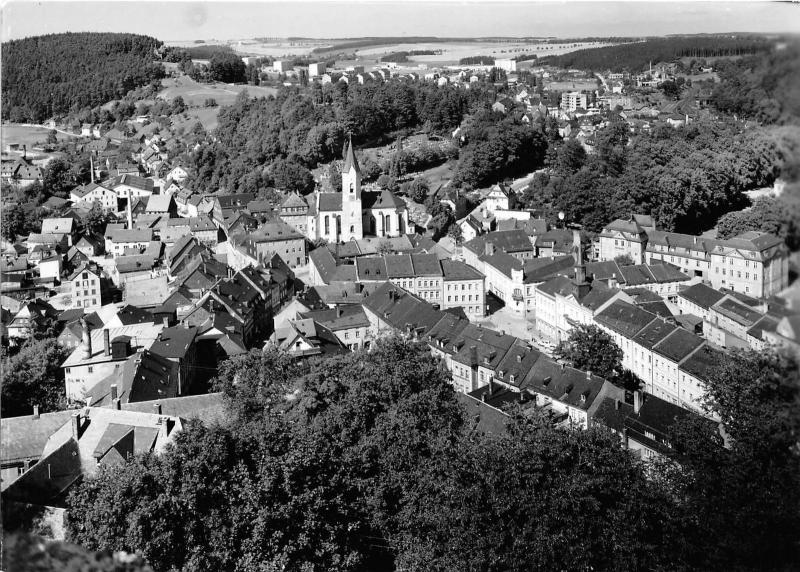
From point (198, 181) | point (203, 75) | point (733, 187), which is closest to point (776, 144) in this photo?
point (733, 187)

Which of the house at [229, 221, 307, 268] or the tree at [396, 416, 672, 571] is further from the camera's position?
the house at [229, 221, 307, 268]

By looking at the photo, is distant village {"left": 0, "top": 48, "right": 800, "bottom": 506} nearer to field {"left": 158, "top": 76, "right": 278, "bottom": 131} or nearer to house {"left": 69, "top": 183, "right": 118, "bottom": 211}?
house {"left": 69, "top": 183, "right": 118, "bottom": 211}

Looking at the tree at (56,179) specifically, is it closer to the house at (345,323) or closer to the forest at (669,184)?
the forest at (669,184)

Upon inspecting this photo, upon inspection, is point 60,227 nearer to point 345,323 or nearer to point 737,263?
point 345,323

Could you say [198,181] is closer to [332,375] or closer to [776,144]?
[332,375]

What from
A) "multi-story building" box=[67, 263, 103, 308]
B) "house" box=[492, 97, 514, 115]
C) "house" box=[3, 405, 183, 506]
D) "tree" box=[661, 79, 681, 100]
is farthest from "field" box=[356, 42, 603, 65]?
"tree" box=[661, 79, 681, 100]

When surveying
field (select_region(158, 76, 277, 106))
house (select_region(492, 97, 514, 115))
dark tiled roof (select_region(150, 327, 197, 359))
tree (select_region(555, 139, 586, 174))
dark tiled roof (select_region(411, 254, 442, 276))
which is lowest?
dark tiled roof (select_region(411, 254, 442, 276))

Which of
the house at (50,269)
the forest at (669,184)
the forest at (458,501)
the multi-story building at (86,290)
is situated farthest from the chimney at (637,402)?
the house at (50,269)
